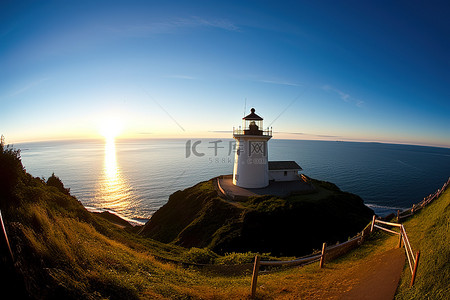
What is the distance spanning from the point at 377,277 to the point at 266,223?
36.8 ft

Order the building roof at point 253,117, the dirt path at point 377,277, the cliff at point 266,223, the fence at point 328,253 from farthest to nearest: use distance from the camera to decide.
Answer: the building roof at point 253,117 → the cliff at point 266,223 → the fence at point 328,253 → the dirt path at point 377,277

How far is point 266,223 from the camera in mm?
17281

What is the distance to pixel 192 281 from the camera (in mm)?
7402

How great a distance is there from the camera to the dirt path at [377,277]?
5606 mm

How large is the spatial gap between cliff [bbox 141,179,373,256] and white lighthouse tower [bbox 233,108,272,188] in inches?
177

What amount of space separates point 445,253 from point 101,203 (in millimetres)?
51103

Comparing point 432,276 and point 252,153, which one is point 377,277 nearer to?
point 432,276

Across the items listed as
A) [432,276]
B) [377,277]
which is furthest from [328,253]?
[432,276]

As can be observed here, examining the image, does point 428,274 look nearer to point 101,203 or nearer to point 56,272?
point 56,272

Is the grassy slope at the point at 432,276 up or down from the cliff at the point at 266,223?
up

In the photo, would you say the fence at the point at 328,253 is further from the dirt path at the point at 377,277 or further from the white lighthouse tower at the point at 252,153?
the white lighthouse tower at the point at 252,153

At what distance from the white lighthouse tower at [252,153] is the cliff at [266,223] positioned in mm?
4502

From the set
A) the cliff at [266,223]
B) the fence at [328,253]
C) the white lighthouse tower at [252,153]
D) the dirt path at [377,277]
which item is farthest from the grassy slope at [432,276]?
the white lighthouse tower at [252,153]

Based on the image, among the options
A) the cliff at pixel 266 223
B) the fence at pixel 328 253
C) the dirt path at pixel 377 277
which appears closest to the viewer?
the dirt path at pixel 377 277
